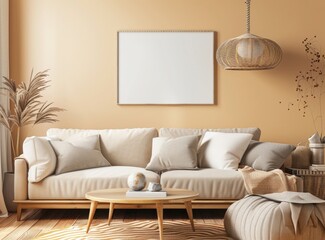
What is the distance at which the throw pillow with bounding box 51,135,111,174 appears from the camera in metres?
6.10

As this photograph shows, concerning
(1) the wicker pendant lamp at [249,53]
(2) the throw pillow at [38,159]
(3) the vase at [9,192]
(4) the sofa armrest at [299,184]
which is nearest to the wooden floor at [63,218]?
(3) the vase at [9,192]

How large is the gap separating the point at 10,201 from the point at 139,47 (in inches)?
86.7

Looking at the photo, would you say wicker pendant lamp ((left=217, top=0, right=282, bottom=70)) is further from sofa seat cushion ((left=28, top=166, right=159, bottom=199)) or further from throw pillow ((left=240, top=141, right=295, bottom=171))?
sofa seat cushion ((left=28, top=166, right=159, bottom=199))

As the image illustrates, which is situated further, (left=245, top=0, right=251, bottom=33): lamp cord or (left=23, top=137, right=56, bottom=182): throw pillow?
(left=245, top=0, right=251, bottom=33): lamp cord

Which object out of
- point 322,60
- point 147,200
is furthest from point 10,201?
point 322,60

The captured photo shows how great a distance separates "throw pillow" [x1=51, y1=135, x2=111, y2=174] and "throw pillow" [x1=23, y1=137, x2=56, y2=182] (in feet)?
0.32

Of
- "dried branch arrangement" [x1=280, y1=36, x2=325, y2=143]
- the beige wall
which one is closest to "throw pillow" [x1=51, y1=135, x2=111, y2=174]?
the beige wall

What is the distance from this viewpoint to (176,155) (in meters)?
6.25

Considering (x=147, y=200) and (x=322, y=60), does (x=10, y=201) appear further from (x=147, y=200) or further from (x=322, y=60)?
(x=322, y=60)

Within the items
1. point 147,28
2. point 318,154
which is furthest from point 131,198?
point 147,28

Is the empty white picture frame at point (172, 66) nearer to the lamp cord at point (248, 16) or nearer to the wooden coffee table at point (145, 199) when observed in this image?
the lamp cord at point (248, 16)

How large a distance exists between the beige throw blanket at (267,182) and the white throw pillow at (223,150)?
443mm

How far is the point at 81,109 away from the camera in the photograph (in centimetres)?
710

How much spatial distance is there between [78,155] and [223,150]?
144 cm
